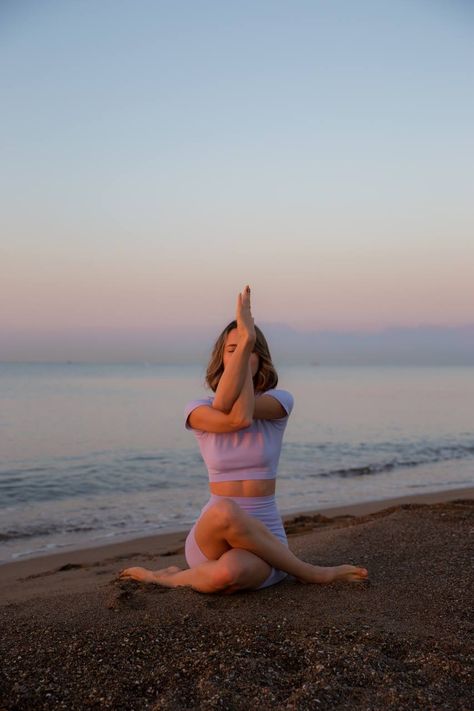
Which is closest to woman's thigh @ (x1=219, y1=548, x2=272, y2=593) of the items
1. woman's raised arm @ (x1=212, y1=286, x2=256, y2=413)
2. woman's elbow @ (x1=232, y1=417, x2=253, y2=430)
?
woman's elbow @ (x1=232, y1=417, x2=253, y2=430)

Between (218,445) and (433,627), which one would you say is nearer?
(433,627)

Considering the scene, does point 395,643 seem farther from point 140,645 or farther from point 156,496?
point 156,496

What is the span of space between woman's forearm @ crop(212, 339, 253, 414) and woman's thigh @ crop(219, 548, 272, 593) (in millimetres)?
997

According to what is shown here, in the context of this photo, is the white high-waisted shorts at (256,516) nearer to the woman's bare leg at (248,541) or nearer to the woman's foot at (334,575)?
the woman's bare leg at (248,541)

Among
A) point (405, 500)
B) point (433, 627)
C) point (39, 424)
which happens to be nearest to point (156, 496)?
point (405, 500)

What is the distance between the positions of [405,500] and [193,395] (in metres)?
30.3

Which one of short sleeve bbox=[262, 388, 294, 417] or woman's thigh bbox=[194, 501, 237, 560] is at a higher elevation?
short sleeve bbox=[262, 388, 294, 417]

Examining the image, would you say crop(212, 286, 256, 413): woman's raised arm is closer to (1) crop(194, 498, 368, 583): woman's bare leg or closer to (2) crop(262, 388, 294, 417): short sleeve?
(2) crop(262, 388, 294, 417): short sleeve

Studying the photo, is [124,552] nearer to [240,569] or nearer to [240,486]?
[240,486]

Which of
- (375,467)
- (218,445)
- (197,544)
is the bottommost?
(375,467)

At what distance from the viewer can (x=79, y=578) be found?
648 cm

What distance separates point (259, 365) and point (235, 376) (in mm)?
588

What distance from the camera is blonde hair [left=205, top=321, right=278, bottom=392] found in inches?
197

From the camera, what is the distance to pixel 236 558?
4.38m
